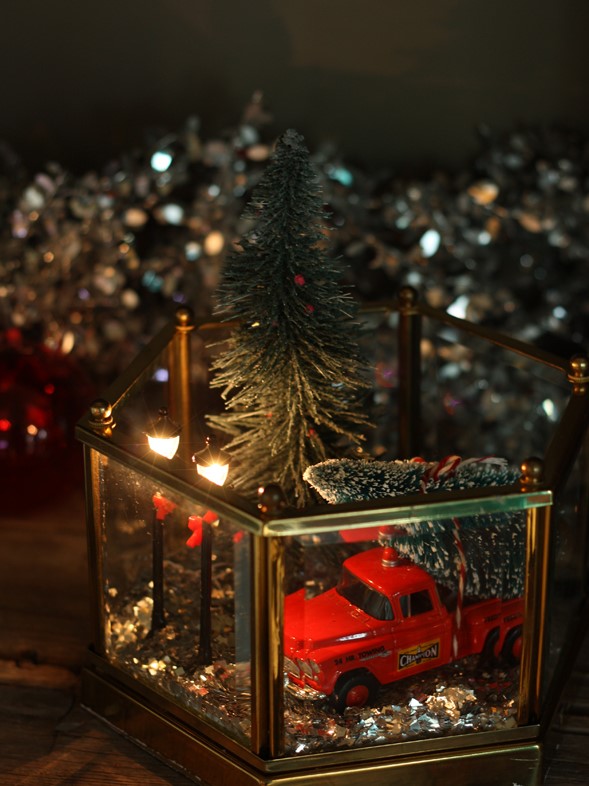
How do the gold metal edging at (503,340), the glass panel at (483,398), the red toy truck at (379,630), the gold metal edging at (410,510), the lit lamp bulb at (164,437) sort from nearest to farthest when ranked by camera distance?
1. the gold metal edging at (410,510)
2. the red toy truck at (379,630)
3. the lit lamp bulb at (164,437)
4. the gold metal edging at (503,340)
5. the glass panel at (483,398)

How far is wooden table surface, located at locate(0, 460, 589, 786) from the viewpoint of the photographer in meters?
1.86

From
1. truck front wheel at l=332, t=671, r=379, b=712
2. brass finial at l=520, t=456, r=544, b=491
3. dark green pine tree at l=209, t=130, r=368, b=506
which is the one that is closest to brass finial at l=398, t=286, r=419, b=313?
dark green pine tree at l=209, t=130, r=368, b=506

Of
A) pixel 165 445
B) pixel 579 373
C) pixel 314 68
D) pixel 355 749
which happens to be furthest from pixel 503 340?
pixel 314 68

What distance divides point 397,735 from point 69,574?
2.81ft

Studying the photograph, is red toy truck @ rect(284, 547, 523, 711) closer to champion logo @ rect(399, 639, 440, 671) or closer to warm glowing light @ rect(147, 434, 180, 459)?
champion logo @ rect(399, 639, 440, 671)

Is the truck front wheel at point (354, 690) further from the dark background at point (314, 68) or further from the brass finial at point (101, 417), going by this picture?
the dark background at point (314, 68)

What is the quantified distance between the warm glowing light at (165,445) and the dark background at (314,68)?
1082mm

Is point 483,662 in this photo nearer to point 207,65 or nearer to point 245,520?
point 245,520

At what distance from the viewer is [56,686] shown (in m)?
2.05

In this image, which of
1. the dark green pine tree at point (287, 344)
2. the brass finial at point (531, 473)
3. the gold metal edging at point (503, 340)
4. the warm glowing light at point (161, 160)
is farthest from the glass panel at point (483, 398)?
the warm glowing light at point (161, 160)

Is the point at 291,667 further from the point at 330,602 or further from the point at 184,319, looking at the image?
the point at 184,319

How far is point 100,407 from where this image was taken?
5.72 feet

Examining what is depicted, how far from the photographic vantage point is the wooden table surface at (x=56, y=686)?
6.10 ft

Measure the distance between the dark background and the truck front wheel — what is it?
4.30 ft
